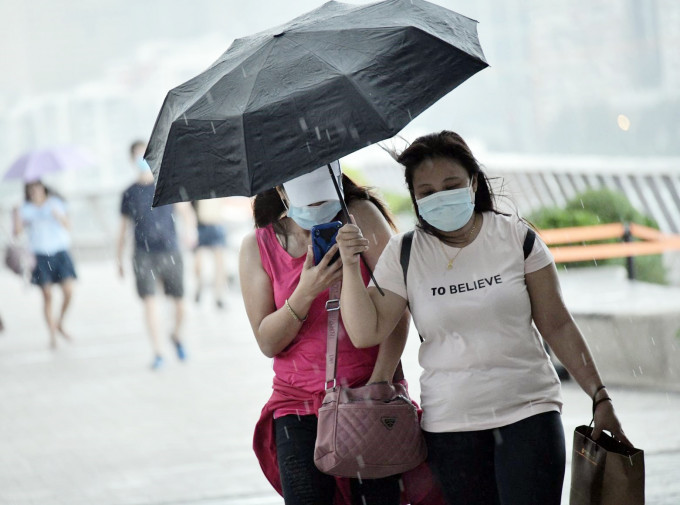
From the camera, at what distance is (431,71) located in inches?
119

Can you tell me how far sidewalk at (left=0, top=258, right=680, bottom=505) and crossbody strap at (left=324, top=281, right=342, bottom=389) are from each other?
8.04ft

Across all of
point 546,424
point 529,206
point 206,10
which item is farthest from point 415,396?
point 206,10

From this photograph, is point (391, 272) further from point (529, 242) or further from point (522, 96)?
point (522, 96)

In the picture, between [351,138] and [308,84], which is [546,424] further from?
[308,84]

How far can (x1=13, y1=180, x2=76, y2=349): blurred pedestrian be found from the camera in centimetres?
1162

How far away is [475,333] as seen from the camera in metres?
3.06

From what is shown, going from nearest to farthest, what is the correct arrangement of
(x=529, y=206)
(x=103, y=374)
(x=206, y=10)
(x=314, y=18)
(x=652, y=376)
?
(x=314, y=18), (x=652, y=376), (x=103, y=374), (x=529, y=206), (x=206, y=10)

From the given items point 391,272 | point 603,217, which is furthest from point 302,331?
point 603,217

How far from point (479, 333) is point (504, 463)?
1.23 ft

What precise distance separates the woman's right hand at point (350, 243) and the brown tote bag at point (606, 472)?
2.75ft

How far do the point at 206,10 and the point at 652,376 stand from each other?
30.2 metres

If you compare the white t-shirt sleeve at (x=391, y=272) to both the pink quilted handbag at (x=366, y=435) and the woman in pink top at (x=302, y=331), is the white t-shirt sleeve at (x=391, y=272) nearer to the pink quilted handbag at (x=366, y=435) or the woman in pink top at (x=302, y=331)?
the woman in pink top at (x=302, y=331)

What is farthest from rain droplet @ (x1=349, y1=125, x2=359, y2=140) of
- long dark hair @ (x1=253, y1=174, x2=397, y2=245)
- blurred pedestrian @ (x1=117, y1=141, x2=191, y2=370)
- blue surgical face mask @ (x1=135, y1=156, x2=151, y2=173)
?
blue surgical face mask @ (x1=135, y1=156, x2=151, y2=173)

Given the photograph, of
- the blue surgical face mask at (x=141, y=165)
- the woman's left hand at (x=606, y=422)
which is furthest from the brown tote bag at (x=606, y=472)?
the blue surgical face mask at (x=141, y=165)
